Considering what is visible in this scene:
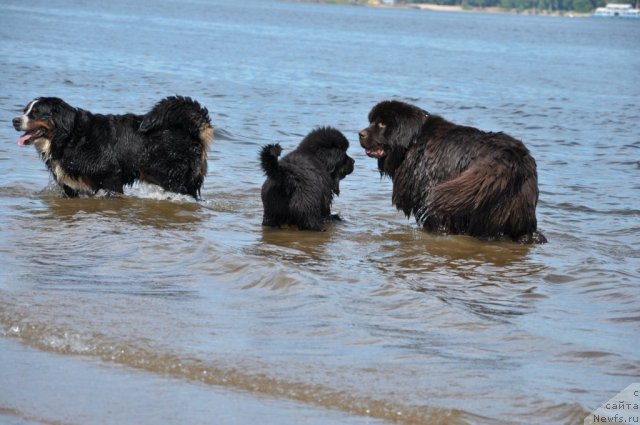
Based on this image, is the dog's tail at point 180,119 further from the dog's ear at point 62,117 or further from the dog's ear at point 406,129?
the dog's ear at point 406,129

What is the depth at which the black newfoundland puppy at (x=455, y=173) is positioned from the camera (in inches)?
301

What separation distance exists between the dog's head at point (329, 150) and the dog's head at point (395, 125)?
11.5 inches

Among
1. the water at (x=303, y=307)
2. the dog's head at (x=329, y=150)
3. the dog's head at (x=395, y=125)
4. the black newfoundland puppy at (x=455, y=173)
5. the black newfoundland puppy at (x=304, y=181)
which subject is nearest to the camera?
the water at (x=303, y=307)

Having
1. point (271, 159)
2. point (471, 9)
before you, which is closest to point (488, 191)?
point (271, 159)

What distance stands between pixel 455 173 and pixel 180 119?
8.91 ft

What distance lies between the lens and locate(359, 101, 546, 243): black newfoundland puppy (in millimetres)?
7648

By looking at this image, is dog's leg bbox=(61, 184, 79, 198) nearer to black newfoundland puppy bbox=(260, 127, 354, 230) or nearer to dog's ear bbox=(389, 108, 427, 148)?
black newfoundland puppy bbox=(260, 127, 354, 230)

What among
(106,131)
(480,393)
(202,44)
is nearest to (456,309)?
(480,393)

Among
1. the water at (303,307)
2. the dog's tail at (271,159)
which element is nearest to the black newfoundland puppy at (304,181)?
the dog's tail at (271,159)

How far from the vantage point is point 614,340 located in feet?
18.6

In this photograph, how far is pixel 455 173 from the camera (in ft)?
26.2

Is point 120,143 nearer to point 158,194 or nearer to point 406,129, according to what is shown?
point 158,194

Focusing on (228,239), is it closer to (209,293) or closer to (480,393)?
(209,293)

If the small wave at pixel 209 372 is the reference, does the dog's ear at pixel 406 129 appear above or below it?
above
